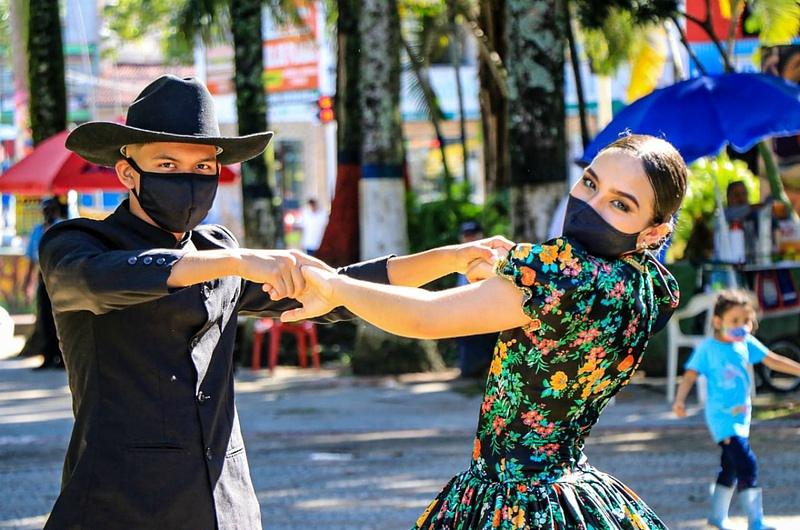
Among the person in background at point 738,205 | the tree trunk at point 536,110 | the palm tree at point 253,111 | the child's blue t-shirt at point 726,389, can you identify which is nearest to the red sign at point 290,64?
the palm tree at point 253,111

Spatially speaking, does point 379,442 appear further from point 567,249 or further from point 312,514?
point 567,249

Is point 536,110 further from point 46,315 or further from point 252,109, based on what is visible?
point 46,315

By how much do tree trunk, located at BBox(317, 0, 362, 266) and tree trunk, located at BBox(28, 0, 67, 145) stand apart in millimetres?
3735

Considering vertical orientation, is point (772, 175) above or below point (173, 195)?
below

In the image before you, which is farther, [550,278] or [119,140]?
[119,140]

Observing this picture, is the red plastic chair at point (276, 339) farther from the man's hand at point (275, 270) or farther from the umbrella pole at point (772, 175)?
the man's hand at point (275, 270)

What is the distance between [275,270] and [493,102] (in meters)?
15.6

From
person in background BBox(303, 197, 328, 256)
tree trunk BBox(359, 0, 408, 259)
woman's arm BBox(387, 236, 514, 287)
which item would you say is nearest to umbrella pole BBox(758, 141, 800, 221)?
tree trunk BBox(359, 0, 408, 259)

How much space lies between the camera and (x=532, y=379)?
135 inches

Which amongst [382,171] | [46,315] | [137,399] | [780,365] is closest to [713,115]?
[780,365]

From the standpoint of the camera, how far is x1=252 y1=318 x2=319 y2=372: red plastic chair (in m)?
15.3

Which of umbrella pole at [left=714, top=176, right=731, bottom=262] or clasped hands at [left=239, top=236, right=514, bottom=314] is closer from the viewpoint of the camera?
clasped hands at [left=239, top=236, right=514, bottom=314]

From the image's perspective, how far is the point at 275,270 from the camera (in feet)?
10.9

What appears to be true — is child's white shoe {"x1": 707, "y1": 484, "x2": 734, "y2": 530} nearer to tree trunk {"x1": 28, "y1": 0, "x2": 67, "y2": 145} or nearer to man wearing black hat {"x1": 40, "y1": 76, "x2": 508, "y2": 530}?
man wearing black hat {"x1": 40, "y1": 76, "x2": 508, "y2": 530}
